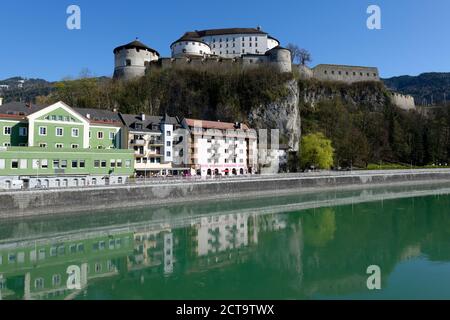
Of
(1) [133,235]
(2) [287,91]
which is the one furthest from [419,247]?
(2) [287,91]

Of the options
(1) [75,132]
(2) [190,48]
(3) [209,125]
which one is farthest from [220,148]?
(2) [190,48]

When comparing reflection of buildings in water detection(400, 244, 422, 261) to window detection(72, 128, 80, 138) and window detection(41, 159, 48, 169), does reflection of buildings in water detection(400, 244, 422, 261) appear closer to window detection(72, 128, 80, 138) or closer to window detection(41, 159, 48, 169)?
window detection(41, 159, 48, 169)

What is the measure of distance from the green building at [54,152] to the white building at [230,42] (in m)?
50.5

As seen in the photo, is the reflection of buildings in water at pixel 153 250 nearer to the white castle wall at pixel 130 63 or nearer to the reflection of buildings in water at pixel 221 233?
the reflection of buildings in water at pixel 221 233

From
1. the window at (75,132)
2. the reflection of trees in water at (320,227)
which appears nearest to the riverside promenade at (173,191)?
the window at (75,132)

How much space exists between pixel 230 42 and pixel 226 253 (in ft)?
252

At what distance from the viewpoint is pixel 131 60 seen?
73.9 m

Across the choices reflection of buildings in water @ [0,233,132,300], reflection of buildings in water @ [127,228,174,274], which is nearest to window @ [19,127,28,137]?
reflection of buildings in water @ [0,233,132,300]

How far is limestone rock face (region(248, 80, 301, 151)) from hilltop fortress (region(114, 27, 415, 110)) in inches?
379

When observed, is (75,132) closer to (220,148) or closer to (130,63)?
(220,148)

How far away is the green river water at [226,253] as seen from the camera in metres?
14.8
